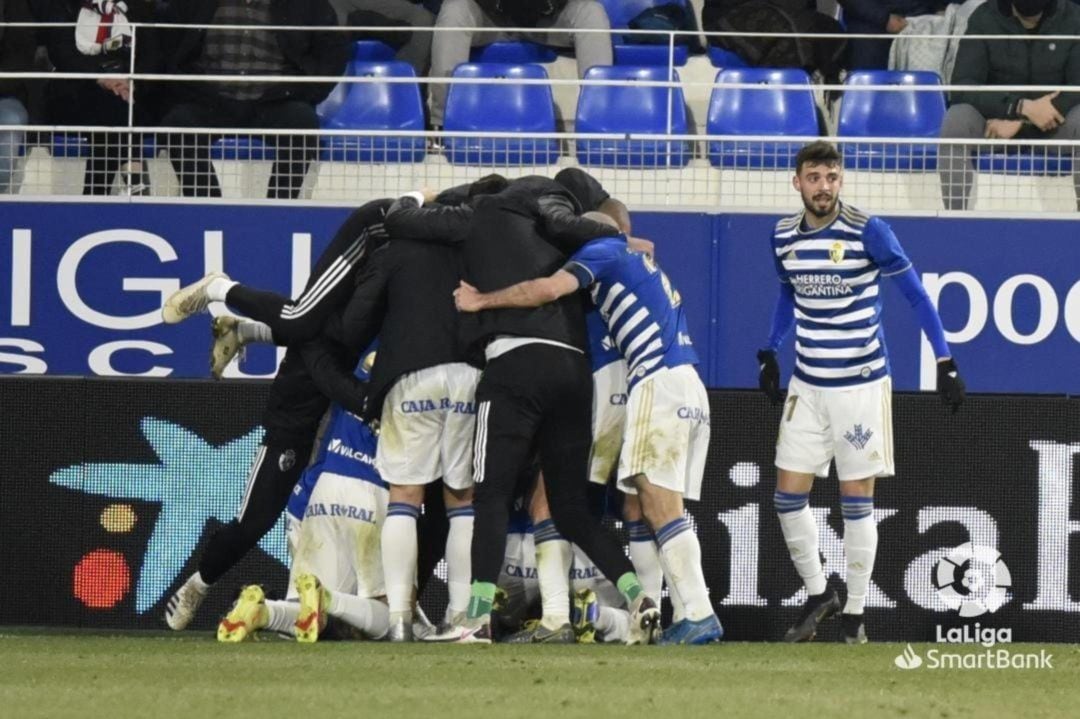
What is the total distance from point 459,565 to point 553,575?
406 millimetres

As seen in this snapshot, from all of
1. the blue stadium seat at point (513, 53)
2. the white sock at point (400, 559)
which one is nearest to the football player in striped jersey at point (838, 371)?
the white sock at point (400, 559)

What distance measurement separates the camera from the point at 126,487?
948 centimetres

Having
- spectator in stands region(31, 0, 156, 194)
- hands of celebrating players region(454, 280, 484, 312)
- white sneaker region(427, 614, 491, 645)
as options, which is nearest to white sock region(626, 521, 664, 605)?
white sneaker region(427, 614, 491, 645)

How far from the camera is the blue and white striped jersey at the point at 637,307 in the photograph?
26.9 ft

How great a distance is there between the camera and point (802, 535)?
28.3 ft

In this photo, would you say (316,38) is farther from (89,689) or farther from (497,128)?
(89,689)

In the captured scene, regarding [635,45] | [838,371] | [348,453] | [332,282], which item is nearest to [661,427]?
[838,371]

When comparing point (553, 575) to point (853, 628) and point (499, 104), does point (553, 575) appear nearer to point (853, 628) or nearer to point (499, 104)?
point (853, 628)

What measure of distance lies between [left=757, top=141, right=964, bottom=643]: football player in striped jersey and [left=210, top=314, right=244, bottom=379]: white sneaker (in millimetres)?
2520

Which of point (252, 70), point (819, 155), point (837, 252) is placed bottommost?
point (837, 252)

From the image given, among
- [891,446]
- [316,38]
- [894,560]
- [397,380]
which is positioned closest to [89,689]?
[397,380]

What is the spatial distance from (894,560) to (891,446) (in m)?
0.98

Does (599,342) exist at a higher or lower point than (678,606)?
higher

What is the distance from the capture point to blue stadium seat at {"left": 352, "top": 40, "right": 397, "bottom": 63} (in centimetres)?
1297
